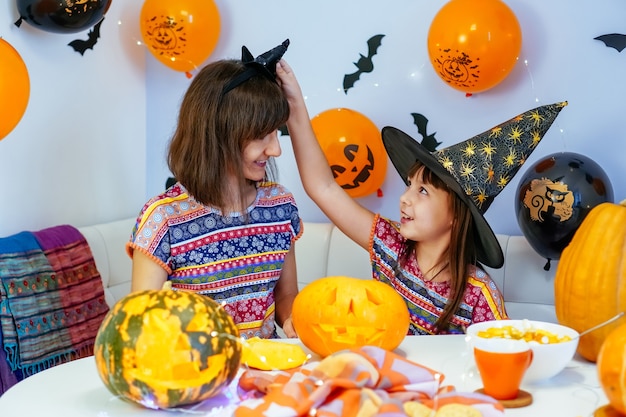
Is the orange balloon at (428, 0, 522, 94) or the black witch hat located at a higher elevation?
the orange balloon at (428, 0, 522, 94)

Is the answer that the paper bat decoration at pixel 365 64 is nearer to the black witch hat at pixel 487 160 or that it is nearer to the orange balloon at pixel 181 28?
the orange balloon at pixel 181 28

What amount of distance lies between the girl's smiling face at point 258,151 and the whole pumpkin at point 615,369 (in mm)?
1108

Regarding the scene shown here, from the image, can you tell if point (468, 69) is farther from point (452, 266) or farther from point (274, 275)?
point (274, 275)

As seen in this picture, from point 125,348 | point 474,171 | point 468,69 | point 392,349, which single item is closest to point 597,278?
point 392,349

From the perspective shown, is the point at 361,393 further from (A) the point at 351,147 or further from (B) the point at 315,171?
(A) the point at 351,147

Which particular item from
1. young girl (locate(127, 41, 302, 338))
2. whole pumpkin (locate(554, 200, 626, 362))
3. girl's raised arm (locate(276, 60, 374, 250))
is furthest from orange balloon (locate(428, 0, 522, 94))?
whole pumpkin (locate(554, 200, 626, 362))

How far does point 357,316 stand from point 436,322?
76cm

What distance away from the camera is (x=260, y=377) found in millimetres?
1392

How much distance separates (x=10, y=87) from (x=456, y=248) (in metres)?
1.43

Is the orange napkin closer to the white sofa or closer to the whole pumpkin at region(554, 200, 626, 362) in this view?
the whole pumpkin at region(554, 200, 626, 362)

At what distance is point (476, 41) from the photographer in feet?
8.86

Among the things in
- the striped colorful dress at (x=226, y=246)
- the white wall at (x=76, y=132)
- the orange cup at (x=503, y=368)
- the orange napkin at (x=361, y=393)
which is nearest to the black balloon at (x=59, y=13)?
the white wall at (x=76, y=132)

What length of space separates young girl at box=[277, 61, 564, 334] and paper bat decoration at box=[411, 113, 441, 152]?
716 mm

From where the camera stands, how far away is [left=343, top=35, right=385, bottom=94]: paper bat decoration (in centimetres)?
324
